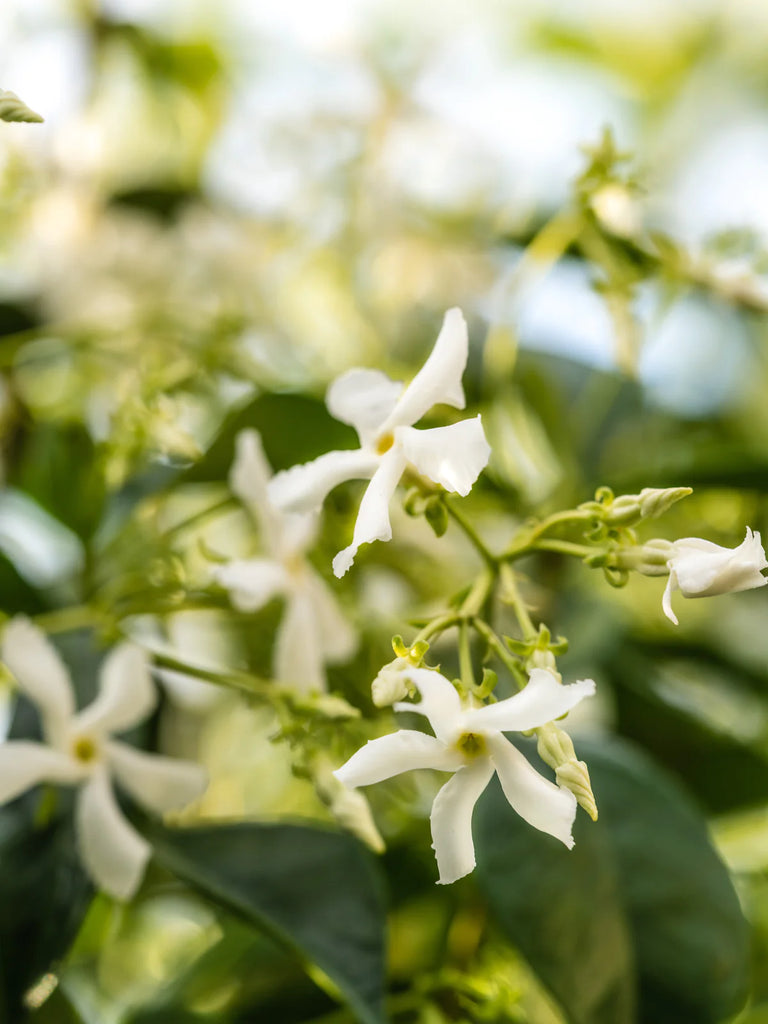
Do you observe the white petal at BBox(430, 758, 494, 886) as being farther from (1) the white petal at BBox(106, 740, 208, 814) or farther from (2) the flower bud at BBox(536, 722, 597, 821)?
(1) the white petal at BBox(106, 740, 208, 814)

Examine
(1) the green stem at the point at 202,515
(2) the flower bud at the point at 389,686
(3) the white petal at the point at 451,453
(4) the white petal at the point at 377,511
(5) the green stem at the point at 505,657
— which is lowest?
(1) the green stem at the point at 202,515

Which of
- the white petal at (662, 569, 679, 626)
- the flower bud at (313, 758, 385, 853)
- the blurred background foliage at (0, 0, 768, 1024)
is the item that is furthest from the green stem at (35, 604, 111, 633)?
the white petal at (662, 569, 679, 626)

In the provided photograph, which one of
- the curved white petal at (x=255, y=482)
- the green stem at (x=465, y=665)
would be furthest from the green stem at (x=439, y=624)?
the curved white petal at (x=255, y=482)

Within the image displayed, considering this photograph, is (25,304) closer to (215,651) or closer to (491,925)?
(215,651)

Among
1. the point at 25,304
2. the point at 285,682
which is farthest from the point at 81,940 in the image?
the point at 25,304

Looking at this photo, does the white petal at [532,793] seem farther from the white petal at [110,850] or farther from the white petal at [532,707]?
the white petal at [110,850]

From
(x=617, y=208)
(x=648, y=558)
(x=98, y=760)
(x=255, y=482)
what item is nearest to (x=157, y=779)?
A: (x=98, y=760)

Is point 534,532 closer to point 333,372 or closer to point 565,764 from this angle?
point 565,764
